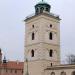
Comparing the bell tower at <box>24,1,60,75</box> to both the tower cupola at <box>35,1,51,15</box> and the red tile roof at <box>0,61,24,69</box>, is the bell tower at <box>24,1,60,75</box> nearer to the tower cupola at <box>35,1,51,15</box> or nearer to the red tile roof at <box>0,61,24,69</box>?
the tower cupola at <box>35,1,51,15</box>

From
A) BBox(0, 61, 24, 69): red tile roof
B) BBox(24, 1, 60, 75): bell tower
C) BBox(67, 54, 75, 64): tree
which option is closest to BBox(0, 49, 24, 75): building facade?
BBox(0, 61, 24, 69): red tile roof

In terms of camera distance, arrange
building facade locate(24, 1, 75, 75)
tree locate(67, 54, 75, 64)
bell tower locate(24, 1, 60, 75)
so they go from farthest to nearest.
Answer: tree locate(67, 54, 75, 64)
bell tower locate(24, 1, 60, 75)
building facade locate(24, 1, 75, 75)

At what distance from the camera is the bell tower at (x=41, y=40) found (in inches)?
1722

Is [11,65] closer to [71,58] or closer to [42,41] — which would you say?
[71,58]

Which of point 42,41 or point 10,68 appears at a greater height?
point 42,41

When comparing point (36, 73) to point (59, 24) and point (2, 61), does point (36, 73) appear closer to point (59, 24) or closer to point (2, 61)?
point (59, 24)

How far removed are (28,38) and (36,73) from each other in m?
6.97

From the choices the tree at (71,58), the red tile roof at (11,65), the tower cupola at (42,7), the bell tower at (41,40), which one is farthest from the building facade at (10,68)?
the tower cupola at (42,7)

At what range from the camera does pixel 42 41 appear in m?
43.9

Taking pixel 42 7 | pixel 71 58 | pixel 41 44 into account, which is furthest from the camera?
pixel 71 58

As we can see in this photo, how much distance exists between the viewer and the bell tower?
43.8 metres

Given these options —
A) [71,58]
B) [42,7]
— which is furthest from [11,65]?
[42,7]

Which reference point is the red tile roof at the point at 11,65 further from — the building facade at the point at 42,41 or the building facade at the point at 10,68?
the building facade at the point at 42,41

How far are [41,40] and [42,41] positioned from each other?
24 cm
